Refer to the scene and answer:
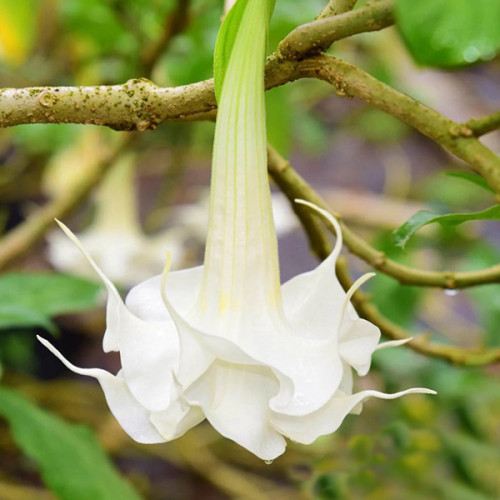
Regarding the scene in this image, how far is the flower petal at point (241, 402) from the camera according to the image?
A: 25cm

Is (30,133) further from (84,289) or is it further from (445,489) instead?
(445,489)

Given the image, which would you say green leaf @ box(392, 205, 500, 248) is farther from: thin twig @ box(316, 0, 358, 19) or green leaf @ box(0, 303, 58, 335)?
green leaf @ box(0, 303, 58, 335)

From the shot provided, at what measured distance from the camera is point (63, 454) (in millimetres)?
557

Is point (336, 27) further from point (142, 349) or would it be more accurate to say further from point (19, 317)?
point (19, 317)

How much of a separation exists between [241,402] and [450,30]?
15 centimetres

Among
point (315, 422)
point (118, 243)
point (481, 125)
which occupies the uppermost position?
point (118, 243)

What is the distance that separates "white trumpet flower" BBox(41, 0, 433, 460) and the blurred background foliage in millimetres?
66

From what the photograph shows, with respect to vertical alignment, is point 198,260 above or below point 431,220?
above

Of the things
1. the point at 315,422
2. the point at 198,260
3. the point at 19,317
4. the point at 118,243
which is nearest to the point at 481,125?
the point at 315,422

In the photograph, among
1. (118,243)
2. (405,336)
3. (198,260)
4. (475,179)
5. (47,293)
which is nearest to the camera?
(475,179)

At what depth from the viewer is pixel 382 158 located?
199 centimetres

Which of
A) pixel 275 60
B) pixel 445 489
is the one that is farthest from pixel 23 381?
pixel 275 60

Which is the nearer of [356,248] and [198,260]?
[356,248]

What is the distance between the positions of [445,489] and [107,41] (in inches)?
25.1
